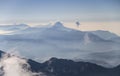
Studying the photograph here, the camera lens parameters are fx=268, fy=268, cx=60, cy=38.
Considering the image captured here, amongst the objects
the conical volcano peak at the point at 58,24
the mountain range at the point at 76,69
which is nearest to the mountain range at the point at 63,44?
the conical volcano peak at the point at 58,24

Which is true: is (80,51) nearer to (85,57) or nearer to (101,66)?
(85,57)

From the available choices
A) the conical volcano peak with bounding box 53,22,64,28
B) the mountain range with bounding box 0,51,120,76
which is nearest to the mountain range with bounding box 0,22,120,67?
the conical volcano peak with bounding box 53,22,64,28

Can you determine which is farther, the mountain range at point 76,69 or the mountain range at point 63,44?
the mountain range at point 76,69

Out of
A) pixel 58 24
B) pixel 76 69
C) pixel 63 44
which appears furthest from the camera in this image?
pixel 63 44

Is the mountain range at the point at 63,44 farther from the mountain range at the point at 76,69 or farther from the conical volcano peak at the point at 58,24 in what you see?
the mountain range at the point at 76,69

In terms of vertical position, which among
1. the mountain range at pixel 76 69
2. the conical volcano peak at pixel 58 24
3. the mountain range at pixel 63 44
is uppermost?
the conical volcano peak at pixel 58 24

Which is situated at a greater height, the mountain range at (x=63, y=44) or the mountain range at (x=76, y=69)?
the mountain range at (x=63, y=44)

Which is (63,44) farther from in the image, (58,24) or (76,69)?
(76,69)

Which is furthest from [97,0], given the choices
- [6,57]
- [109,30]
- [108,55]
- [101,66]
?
[6,57]

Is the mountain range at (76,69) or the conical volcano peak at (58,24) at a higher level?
the conical volcano peak at (58,24)

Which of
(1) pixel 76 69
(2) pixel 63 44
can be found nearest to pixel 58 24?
(2) pixel 63 44

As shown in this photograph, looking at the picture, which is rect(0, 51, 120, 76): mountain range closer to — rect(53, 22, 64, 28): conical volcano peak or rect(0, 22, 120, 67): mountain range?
rect(0, 22, 120, 67): mountain range
